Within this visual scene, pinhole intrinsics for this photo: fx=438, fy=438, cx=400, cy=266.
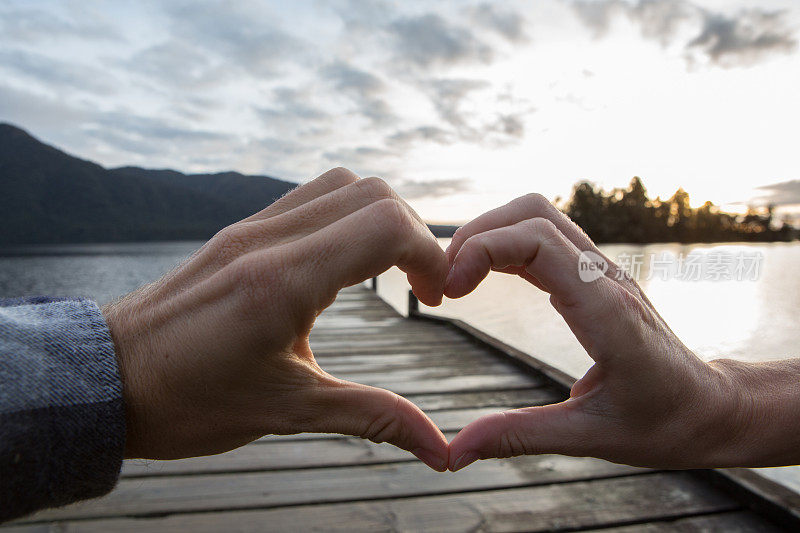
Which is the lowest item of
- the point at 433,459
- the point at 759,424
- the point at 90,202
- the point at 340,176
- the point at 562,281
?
the point at 433,459

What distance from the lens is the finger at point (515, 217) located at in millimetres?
1209

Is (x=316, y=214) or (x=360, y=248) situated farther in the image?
(x=316, y=214)

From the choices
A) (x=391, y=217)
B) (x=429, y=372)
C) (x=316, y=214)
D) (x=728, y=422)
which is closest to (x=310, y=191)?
(x=316, y=214)

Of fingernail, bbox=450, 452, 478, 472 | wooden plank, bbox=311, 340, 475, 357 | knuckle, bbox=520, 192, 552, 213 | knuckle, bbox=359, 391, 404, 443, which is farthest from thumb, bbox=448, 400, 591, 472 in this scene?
wooden plank, bbox=311, 340, 475, 357

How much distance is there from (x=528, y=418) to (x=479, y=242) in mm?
444

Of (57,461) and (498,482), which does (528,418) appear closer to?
(57,461)

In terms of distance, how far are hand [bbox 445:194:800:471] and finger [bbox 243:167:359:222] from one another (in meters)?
0.42

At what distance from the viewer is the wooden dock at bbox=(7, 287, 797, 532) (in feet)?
5.93

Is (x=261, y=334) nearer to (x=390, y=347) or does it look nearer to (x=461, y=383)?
(x=461, y=383)

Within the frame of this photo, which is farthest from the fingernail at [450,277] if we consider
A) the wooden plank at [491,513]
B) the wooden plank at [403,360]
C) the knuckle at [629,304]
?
the wooden plank at [403,360]

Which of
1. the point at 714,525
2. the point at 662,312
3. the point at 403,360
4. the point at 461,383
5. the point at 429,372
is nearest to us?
the point at 714,525

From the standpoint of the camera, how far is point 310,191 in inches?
48.4

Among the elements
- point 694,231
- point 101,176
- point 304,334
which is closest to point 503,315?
point 304,334

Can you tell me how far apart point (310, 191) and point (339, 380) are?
539mm
